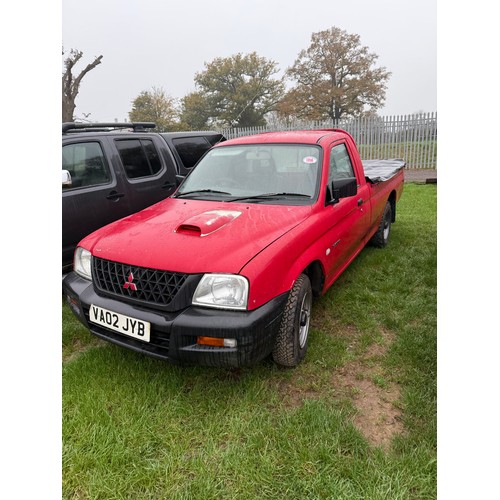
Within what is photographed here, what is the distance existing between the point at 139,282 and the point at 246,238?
744 millimetres

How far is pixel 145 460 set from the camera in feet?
6.70

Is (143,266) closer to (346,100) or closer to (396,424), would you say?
(396,424)

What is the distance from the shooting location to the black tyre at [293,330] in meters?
2.58

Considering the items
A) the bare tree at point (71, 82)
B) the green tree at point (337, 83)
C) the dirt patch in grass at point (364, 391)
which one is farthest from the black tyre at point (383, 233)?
the green tree at point (337, 83)

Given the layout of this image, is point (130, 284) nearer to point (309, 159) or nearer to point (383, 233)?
point (309, 159)

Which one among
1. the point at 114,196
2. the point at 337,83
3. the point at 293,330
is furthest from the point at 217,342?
the point at 337,83

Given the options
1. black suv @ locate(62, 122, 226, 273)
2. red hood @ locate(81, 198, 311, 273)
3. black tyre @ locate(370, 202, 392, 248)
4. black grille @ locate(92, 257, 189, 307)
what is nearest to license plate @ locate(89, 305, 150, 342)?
black grille @ locate(92, 257, 189, 307)

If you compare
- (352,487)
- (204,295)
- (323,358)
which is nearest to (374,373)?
(323,358)

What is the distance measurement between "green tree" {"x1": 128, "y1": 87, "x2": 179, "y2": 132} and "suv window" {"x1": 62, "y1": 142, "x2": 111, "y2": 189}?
38.4m

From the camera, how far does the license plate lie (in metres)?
2.32

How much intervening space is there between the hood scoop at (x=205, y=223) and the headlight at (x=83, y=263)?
0.78 metres

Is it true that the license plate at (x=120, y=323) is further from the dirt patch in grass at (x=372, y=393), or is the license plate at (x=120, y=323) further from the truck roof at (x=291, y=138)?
the truck roof at (x=291, y=138)

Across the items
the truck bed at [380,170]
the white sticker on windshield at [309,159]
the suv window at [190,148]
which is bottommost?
the white sticker on windshield at [309,159]

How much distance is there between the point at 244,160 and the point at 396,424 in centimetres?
250
